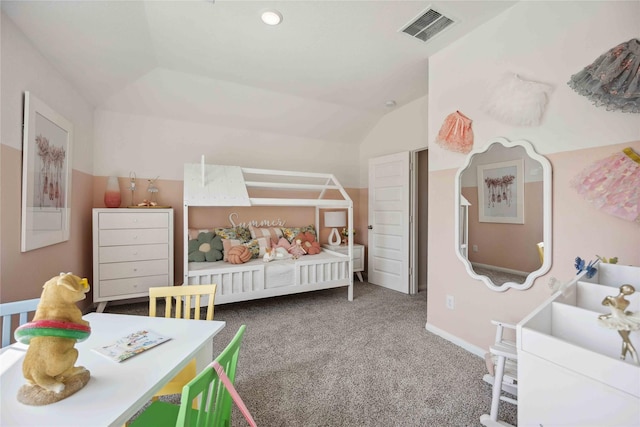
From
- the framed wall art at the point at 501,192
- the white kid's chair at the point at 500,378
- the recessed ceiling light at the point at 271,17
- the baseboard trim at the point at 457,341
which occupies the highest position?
the recessed ceiling light at the point at 271,17

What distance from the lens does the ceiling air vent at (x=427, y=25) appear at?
6.80 ft

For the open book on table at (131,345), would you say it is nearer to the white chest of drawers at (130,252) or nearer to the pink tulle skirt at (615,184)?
the white chest of drawers at (130,252)

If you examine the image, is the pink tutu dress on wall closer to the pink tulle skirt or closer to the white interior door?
the pink tulle skirt

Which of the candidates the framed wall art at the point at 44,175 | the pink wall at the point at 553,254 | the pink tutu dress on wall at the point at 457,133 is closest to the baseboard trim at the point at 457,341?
the pink wall at the point at 553,254

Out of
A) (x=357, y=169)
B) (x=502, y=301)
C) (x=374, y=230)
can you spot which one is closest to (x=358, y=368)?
(x=502, y=301)

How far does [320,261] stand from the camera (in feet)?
10.9

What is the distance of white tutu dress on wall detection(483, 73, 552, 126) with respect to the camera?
5.95 feet

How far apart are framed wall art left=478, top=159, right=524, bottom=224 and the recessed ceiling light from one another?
1.93 meters

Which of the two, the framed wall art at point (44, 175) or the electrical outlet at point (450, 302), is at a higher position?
the framed wall art at point (44, 175)

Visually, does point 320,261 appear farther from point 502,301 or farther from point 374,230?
point 502,301

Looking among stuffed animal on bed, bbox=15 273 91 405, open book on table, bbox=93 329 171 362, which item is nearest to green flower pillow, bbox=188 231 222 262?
open book on table, bbox=93 329 171 362

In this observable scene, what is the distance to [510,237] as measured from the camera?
210 centimetres

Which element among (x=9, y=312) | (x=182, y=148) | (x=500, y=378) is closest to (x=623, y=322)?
(x=500, y=378)

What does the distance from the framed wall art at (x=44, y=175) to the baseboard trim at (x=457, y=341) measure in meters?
3.21
